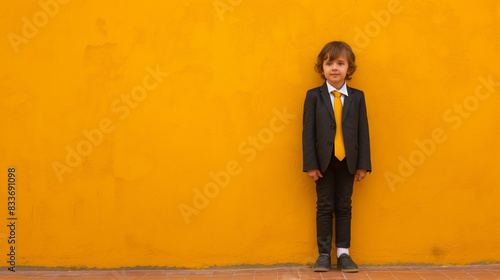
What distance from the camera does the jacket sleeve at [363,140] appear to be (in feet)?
9.71

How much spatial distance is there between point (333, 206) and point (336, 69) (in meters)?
1.02

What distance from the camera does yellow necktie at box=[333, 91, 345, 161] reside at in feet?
9.60

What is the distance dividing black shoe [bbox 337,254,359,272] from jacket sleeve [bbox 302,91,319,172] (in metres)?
0.71

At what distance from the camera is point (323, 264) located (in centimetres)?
295

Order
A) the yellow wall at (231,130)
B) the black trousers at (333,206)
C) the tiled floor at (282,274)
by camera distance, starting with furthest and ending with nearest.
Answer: the yellow wall at (231,130)
the black trousers at (333,206)
the tiled floor at (282,274)

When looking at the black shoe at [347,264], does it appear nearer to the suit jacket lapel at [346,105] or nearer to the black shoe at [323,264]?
the black shoe at [323,264]

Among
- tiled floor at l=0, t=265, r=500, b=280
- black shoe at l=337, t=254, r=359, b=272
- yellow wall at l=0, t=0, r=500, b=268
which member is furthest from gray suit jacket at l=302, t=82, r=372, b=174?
tiled floor at l=0, t=265, r=500, b=280

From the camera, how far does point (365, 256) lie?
312 cm

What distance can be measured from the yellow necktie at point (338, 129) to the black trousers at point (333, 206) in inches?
4.4

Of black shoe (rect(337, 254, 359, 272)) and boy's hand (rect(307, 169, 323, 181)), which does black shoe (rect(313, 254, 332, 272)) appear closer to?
black shoe (rect(337, 254, 359, 272))

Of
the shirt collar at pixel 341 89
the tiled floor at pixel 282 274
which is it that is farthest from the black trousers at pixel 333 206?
the shirt collar at pixel 341 89

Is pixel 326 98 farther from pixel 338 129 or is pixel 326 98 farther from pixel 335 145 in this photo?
pixel 335 145

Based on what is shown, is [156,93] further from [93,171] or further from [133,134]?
[93,171]

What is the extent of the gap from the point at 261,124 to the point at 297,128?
0.94 feet
